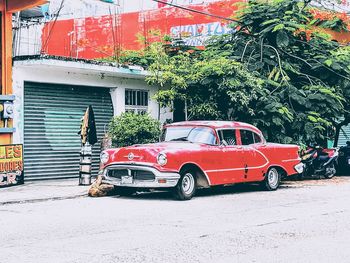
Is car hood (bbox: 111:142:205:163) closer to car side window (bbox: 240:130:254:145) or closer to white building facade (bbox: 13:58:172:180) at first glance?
car side window (bbox: 240:130:254:145)

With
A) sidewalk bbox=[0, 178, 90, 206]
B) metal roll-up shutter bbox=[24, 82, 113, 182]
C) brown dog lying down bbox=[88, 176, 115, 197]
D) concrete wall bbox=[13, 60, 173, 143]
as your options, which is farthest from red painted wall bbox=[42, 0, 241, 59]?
brown dog lying down bbox=[88, 176, 115, 197]

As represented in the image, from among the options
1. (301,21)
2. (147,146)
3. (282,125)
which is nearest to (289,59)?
(301,21)

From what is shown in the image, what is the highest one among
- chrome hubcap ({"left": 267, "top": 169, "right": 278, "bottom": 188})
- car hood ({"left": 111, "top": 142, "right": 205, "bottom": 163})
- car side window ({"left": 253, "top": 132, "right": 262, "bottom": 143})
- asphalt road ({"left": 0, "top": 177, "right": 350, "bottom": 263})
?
car side window ({"left": 253, "top": 132, "right": 262, "bottom": 143})

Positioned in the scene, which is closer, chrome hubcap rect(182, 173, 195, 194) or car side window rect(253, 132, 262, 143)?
chrome hubcap rect(182, 173, 195, 194)

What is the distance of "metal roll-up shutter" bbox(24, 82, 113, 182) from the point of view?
1781 centimetres

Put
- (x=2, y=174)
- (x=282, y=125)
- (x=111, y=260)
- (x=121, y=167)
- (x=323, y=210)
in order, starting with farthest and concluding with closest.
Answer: (x=282, y=125) < (x=2, y=174) < (x=121, y=167) < (x=323, y=210) < (x=111, y=260)

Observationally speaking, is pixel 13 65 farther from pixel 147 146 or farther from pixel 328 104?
pixel 328 104

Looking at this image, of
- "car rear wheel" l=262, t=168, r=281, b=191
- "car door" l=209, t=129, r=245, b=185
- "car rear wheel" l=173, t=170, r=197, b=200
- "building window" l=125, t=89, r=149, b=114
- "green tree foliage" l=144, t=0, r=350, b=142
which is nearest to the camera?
"car rear wheel" l=173, t=170, r=197, b=200

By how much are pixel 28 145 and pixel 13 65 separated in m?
2.43

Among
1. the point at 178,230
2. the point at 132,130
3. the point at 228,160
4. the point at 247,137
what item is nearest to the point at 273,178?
the point at 247,137

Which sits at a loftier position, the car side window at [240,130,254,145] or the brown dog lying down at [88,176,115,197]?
the car side window at [240,130,254,145]

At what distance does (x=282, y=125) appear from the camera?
A: 1905cm

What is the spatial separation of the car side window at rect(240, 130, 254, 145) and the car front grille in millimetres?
3281

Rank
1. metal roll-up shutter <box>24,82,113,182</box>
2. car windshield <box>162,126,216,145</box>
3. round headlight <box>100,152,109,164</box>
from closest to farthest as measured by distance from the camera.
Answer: round headlight <box>100,152,109,164</box> < car windshield <box>162,126,216,145</box> < metal roll-up shutter <box>24,82,113,182</box>
